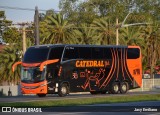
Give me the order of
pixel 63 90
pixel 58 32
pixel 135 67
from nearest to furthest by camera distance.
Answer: pixel 63 90, pixel 135 67, pixel 58 32

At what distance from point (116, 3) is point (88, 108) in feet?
238

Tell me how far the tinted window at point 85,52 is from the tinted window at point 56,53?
247 centimetres

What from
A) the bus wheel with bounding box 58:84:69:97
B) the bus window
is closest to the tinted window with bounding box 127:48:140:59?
the bus window

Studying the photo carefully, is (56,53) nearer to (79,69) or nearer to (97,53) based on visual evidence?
(79,69)

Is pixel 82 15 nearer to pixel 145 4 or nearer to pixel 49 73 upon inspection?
pixel 145 4

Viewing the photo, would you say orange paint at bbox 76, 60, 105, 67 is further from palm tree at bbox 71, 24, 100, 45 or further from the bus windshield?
palm tree at bbox 71, 24, 100, 45

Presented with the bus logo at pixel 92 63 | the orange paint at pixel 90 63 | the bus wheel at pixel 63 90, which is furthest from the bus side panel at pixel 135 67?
the bus wheel at pixel 63 90

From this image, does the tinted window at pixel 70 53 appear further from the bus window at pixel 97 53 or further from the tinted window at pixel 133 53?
the tinted window at pixel 133 53

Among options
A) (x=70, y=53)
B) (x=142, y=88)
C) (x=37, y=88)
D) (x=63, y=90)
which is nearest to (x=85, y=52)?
(x=70, y=53)

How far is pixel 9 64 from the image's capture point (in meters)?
64.2

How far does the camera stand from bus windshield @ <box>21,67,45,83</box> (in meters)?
36.6

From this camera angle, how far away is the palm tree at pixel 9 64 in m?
63.3

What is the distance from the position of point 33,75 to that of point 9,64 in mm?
27914

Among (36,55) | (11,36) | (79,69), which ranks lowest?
(79,69)
